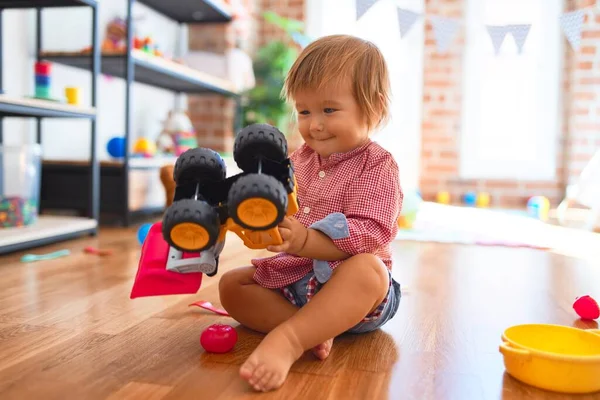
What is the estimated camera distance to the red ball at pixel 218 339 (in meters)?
1.04

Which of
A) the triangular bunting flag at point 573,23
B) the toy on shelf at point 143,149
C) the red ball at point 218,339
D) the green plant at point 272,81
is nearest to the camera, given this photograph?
the red ball at point 218,339

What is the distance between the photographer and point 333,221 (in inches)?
39.8

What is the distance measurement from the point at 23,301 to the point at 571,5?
4182 mm

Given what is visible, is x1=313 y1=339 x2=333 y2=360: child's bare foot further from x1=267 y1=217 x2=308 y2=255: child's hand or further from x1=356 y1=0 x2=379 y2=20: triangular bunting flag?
x1=356 y1=0 x2=379 y2=20: triangular bunting flag

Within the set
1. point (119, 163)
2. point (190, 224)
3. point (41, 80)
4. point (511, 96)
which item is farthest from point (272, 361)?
point (511, 96)

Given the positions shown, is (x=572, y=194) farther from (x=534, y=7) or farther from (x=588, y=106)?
(x=534, y=7)

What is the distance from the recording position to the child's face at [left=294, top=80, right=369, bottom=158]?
1.10 meters

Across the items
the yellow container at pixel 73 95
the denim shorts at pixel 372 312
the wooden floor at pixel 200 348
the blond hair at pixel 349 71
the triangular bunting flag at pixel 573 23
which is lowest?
the wooden floor at pixel 200 348

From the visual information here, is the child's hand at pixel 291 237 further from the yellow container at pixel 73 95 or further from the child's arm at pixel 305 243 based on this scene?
the yellow container at pixel 73 95

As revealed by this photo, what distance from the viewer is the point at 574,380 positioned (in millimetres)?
878

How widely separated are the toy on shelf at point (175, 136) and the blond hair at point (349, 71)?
2.22 m

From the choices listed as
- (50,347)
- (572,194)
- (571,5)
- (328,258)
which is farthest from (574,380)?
(571,5)

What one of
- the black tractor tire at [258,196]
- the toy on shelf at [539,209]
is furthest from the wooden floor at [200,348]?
the toy on shelf at [539,209]

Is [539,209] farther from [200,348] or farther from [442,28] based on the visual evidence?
[200,348]
